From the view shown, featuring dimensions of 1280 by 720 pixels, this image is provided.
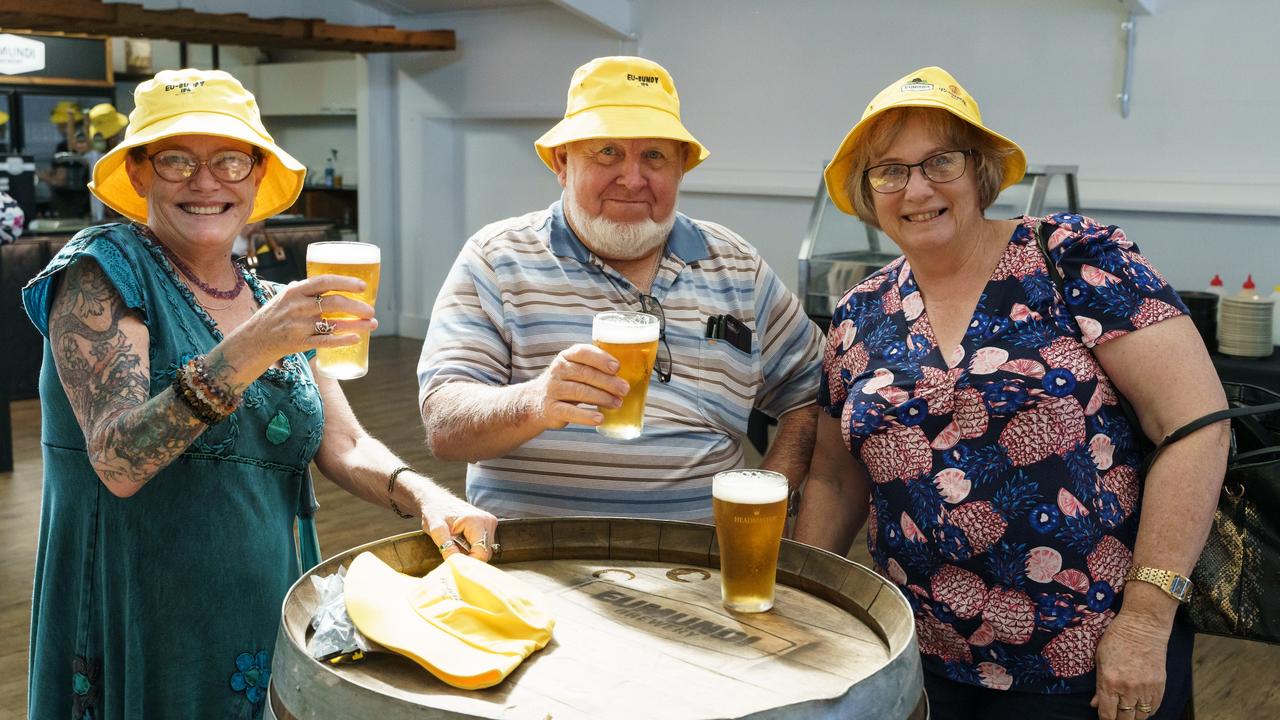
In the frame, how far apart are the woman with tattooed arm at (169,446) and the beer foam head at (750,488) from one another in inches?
15.2

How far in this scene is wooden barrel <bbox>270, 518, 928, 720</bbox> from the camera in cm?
132

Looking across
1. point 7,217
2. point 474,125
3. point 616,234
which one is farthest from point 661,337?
point 474,125

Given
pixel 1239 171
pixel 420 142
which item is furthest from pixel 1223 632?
pixel 420 142

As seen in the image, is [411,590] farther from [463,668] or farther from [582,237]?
[582,237]

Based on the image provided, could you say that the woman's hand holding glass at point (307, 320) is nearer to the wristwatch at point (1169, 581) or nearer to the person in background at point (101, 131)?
the wristwatch at point (1169, 581)

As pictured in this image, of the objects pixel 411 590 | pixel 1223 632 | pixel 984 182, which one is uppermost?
pixel 984 182

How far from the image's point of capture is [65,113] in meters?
10.9

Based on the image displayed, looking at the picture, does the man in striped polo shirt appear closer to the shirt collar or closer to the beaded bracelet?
the shirt collar

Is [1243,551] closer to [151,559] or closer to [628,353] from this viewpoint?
[628,353]

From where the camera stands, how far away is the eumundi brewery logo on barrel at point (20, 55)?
1067cm

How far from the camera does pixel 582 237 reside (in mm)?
2301

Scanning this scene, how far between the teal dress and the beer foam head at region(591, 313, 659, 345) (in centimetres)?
63

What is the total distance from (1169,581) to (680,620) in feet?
2.60

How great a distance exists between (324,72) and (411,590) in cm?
1061
